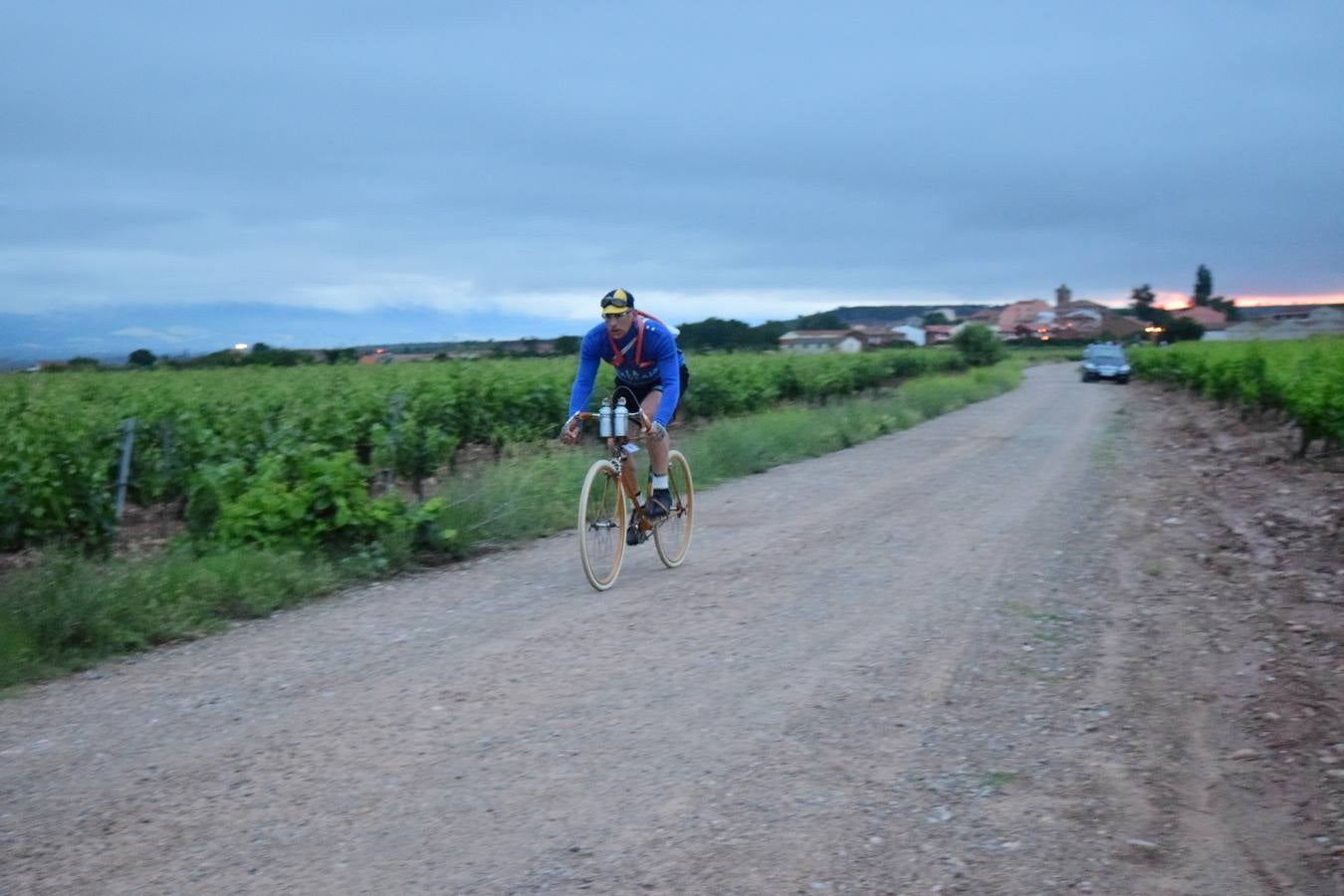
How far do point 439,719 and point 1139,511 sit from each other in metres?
8.17

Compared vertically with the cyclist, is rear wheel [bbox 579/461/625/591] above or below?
below

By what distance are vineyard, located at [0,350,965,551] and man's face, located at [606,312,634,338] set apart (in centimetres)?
234

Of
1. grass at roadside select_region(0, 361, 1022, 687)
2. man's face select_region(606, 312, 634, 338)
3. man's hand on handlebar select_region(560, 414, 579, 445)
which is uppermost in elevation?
man's face select_region(606, 312, 634, 338)

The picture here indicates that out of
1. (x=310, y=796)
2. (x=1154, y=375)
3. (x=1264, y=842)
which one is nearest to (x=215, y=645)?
(x=310, y=796)

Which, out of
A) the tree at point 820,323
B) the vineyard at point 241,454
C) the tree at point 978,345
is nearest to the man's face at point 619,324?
the vineyard at point 241,454

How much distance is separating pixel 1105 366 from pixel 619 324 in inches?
1891

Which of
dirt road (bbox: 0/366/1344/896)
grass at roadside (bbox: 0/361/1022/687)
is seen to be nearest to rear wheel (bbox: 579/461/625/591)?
dirt road (bbox: 0/366/1344/896)

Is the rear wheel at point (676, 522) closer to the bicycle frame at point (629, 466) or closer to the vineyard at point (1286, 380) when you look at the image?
the bicycle frame at point (629, 466)

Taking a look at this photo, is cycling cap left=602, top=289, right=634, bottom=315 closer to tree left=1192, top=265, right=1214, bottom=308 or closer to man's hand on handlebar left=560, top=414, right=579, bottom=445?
man's hand on handlebar left=560, top=414, right=579, bottom=445

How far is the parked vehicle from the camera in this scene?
50.4 m

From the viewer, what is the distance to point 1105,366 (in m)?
50.5

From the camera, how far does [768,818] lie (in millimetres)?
3814

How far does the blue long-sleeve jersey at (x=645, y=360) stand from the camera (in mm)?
7359

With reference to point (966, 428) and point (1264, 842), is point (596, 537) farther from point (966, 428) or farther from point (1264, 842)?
point (966, 428)
